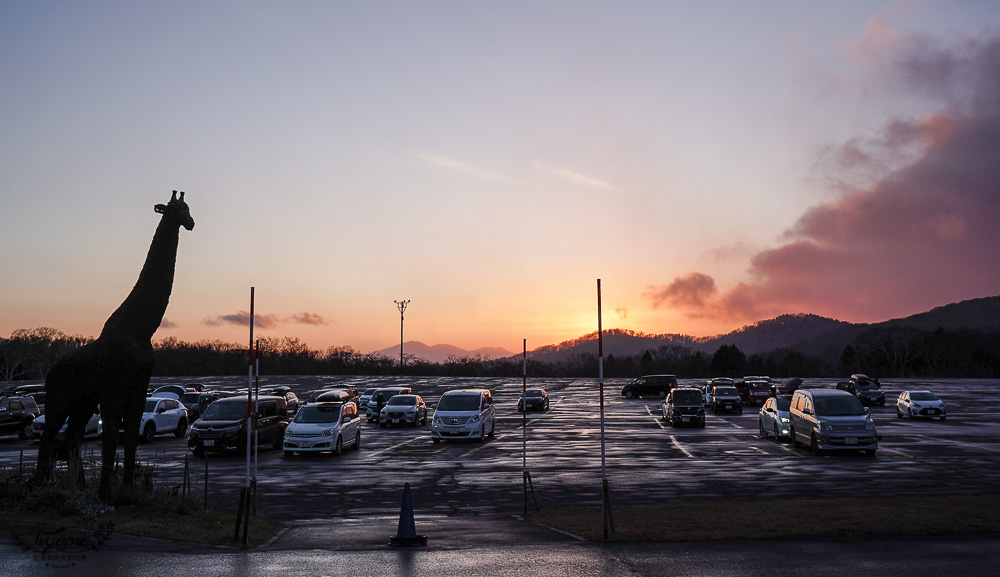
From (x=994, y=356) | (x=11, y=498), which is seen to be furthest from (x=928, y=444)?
(x=994, y=356)

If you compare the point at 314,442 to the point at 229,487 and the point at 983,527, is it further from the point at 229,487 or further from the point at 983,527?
the point at 983,527

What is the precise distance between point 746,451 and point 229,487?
16363 millimetres

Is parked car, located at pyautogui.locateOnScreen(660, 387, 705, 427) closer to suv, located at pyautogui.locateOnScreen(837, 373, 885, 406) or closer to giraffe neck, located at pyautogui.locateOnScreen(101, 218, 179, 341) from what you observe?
suv, located at pyautogui.locateOnScreen(837, 373, 885, 406)

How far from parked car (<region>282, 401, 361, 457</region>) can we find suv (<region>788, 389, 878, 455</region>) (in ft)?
51.7

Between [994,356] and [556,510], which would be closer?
[556,510]

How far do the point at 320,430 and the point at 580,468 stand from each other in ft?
31.3

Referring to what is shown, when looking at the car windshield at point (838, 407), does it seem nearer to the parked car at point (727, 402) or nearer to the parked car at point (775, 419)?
the parked car at point (775, 419)

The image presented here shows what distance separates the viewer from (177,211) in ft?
50.3

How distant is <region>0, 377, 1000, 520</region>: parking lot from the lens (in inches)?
658

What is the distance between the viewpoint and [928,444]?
27391mm

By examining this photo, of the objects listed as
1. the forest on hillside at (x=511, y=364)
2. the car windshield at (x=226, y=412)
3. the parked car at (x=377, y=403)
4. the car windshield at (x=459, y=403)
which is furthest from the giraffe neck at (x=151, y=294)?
the forest on hillside at (x=511, y=364)

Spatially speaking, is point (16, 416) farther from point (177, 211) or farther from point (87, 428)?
point (177, 211)

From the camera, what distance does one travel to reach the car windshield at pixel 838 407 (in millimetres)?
25172

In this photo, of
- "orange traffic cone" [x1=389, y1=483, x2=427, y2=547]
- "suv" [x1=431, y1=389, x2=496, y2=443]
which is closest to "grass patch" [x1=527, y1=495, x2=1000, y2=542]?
"orange traffic cone" [x1=389, y1=483, x2=427, y2=547]
